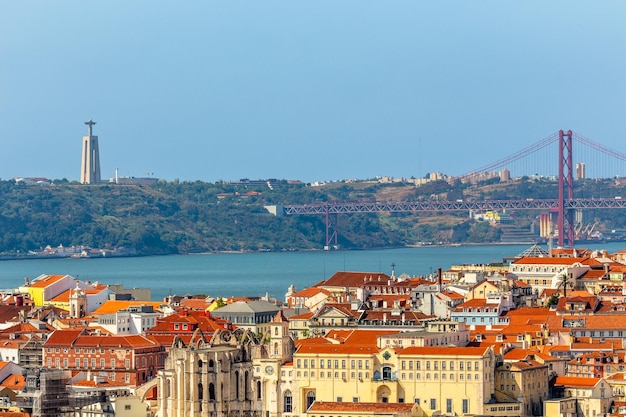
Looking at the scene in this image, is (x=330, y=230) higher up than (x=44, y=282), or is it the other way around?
(x=330, y=230)

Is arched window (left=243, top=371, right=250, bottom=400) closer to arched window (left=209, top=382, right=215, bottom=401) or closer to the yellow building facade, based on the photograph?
arched window (left=209, top=382, right=215, bottom=401)

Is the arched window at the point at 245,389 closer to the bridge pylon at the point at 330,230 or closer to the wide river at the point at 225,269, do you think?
the wide river at the point at 225,269

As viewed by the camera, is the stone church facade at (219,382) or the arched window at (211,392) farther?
the arched window at (211,392)

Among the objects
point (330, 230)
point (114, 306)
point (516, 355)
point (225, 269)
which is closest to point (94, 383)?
point (516, 355)

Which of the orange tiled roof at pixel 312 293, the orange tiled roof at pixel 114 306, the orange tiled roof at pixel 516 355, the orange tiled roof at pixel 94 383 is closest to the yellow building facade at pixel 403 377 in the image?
the orange tiled roof at pixel 516 355

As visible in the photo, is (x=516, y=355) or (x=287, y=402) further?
(x=516, y=355)

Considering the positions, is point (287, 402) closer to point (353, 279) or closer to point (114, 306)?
point (114, 306)

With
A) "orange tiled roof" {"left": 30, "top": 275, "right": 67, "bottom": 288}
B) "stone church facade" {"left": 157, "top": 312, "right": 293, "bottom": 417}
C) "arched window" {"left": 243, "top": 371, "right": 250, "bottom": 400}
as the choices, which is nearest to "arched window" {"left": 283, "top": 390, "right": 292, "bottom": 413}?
"stone church facade" {"left": 157, "top": 312, "right": 293, "bottom": 417}
